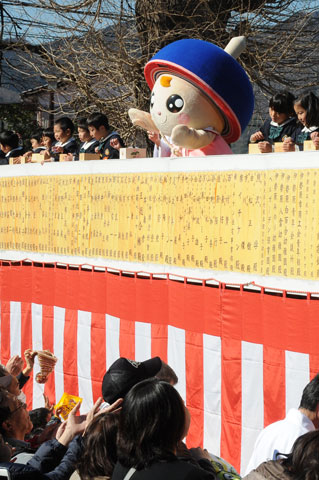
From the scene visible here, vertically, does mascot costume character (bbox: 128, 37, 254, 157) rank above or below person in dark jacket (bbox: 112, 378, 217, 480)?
above

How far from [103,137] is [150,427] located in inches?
188

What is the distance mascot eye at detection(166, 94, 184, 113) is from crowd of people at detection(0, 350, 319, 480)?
2505 millimetres

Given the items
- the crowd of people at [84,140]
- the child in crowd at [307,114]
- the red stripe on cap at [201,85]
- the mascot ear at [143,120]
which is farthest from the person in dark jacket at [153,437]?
the crowd of people at [84,140]

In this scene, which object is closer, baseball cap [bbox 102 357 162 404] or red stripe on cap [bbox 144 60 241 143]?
baseball cap [bbox 102 357 162 404]

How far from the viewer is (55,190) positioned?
6.78 metres

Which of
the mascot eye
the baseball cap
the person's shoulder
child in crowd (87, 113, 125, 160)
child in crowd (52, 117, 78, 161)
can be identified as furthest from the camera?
child in crowd (52, 117, 78, 161)

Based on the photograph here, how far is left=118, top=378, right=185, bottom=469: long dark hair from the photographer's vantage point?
275cm

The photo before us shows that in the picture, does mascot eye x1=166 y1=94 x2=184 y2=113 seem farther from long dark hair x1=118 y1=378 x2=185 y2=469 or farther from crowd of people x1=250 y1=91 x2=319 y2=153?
long dark hair x1=118 y1=378 x2=185 y2=469

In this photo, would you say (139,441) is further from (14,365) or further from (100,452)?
(14,365)

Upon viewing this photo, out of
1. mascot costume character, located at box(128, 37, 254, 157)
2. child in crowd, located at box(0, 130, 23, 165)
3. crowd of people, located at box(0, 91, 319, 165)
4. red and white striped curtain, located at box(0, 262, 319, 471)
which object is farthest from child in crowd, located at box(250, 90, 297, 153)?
child in crowd, located at box(0, 130, 23, 165)

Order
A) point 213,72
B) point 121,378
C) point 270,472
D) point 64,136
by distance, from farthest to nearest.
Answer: point 64,136, point 213,72, point 121,378, point 270,472

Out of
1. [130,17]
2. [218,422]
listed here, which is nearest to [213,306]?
[218,422]

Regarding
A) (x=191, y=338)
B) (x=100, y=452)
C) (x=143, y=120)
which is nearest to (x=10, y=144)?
(x=143, y=120)

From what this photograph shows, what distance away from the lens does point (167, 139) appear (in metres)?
6.32
